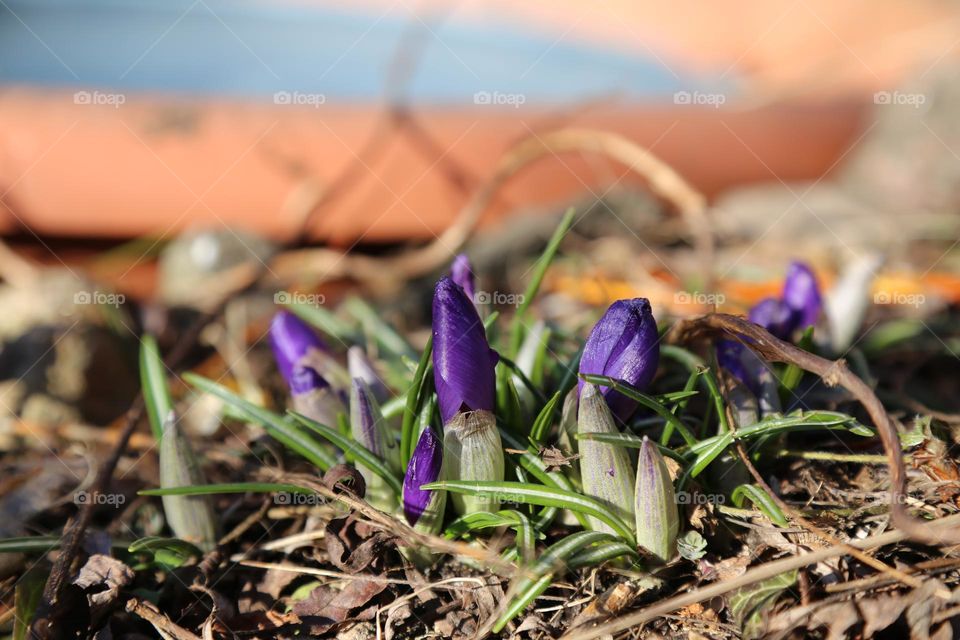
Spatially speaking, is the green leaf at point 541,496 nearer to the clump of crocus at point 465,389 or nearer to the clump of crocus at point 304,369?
the clump of crocus at point 465,389

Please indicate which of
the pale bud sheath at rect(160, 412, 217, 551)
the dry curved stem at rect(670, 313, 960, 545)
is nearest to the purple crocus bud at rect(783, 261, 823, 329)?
the dry curved stem at rect(670, 313, 960, 545)

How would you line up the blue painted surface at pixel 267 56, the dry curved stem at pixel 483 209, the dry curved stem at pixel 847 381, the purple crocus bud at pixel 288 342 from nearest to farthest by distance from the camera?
the dry curved stem at pixel 847 381
the purple crocus bud at pixel 288 342
the dry curved stem at pixel 483 209
the blue painted surface at pixel 267 56

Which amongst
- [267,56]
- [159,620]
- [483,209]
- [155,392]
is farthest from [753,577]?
[267,56]

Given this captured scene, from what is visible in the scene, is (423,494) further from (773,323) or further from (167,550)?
(773,323)

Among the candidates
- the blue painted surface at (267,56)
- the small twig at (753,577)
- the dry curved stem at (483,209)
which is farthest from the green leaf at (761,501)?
the blue painted surface at (267,56)

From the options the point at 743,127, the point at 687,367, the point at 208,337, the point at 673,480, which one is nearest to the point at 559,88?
the point at 743,127
